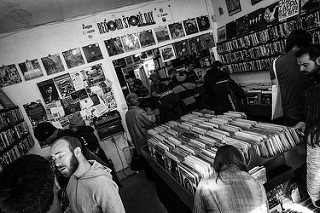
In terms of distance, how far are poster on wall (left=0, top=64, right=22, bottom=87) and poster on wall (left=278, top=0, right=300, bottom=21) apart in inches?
201

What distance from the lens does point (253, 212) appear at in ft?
4.47

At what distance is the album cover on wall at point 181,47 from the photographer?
4945 mm

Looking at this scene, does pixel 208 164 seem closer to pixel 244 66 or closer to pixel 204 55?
pixel 244 66

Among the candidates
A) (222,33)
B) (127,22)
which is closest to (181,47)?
(222,33)

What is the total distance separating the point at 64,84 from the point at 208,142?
3.45 metres

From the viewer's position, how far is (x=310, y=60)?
6.44ft

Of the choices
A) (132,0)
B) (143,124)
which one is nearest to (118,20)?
(132,0)

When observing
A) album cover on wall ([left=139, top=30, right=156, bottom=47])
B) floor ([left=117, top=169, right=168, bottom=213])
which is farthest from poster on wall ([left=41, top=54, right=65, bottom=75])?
floor ([left=117, top=169, right=168, bottom=213])

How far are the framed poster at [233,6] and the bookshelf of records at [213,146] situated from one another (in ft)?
10.3

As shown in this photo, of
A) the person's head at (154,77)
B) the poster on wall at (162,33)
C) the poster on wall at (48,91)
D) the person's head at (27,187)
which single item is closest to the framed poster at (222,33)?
the poster on wall at (162,33)

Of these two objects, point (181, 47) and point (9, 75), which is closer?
point (9, 75)

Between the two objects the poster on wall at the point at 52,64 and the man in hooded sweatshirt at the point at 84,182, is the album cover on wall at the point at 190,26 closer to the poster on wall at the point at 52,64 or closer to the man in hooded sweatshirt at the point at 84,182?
the poster on wall at the point at 52,64

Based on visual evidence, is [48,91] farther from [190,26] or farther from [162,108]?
[190,26]

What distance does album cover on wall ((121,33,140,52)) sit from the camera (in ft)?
15.0
